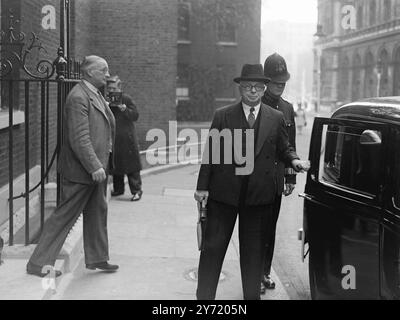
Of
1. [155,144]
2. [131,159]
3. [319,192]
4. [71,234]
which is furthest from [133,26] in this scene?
[319,192]

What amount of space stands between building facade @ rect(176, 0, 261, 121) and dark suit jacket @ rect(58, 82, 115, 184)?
1159 inches

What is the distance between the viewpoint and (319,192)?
4512mm

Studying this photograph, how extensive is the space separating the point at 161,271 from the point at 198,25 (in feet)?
98.7

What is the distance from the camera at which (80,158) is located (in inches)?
184

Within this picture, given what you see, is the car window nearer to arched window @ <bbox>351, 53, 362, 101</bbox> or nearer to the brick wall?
the brick wall

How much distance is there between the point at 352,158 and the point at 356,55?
49.2 m

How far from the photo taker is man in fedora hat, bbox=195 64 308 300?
4.28 metres

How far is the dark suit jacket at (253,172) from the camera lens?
427 cm

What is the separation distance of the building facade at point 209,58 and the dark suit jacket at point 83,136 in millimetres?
29430

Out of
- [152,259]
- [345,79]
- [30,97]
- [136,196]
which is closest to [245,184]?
[152,259]

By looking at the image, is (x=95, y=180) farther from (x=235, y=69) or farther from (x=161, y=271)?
(x=235, y=69)

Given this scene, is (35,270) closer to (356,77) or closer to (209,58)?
(209,58)

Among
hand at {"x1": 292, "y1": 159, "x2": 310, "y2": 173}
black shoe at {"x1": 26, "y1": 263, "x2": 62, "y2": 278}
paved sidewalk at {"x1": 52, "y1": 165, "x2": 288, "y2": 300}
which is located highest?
hand at {"x1": 292, "y1": 159, "x2": 310, "y2": 173}

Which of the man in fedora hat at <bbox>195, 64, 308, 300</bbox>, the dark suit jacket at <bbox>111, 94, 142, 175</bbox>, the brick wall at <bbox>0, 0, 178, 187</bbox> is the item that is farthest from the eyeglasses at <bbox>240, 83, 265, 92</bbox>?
the brick wall at <bbox>0, 0, 178, 187</bbox>
